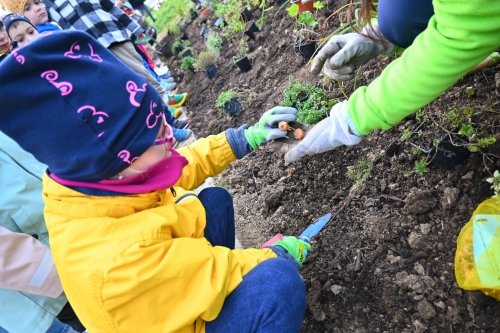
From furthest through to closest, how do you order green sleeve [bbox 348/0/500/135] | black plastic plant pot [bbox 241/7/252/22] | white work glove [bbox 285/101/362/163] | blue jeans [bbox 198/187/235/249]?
black plastic plant pot [bbox 241/7/252/22], blue jeans [bbox 198/187/235/249], white work glove [bbox 285/101/362/163], green sleeve [bbox 348/0/500/135]

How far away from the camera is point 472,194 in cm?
157

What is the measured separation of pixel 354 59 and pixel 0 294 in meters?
2.01

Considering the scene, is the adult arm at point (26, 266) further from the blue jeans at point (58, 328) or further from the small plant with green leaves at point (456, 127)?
the small plant with green leaves at point (456, 127)

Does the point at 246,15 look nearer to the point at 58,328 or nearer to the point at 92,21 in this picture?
the point at 92,21

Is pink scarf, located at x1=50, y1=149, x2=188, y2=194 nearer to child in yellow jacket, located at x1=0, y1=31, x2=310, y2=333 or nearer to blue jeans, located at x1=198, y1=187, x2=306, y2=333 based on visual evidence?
child in yellow jacket, located at x1=0, y1=31, x2=310, y2=333

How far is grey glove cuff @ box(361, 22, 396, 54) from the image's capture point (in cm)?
189

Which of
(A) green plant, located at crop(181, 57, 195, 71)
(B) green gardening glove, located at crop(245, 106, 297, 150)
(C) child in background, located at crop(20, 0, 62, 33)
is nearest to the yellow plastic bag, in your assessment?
(B) green gardening glove, located at crop(245, 106, 297, 150)

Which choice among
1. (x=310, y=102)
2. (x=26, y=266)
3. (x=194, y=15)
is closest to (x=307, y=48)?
(x=310, y=102)

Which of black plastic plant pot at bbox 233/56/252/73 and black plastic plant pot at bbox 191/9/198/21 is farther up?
black plastic plant pot at bbox 191/9/198/21

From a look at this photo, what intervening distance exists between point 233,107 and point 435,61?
2.17 meters

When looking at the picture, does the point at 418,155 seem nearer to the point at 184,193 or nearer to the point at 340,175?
the point at 340,175

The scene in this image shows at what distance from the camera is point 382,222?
68.4 inches

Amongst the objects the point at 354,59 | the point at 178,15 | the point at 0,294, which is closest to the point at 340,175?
the point at 354,59

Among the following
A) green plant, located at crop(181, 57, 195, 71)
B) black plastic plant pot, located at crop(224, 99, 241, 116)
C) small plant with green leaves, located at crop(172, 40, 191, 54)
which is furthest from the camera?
small plant with green leaves, located at crop(172, 40, 191, 54)
